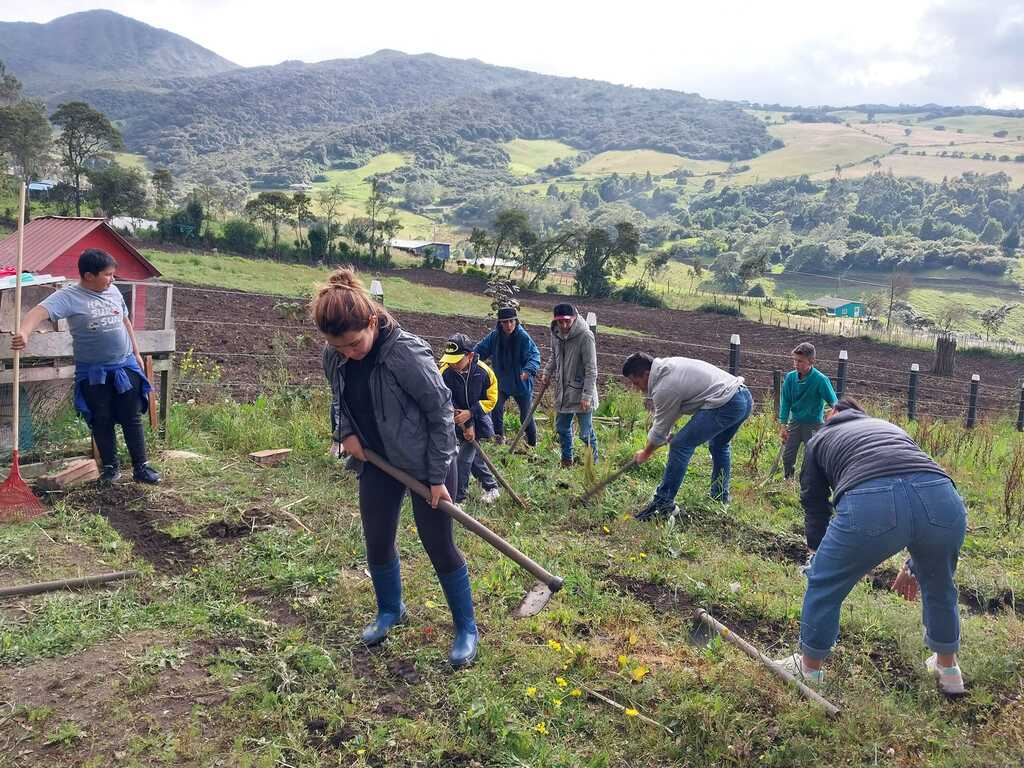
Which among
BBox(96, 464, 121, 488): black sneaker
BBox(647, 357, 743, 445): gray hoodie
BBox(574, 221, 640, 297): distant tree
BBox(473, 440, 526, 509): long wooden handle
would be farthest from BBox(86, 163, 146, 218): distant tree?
BBox(647, 357, 743, 445): gray hoodie

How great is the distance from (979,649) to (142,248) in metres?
31.9

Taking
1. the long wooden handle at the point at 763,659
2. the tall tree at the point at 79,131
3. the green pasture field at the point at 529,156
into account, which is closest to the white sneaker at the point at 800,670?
the long wooden handle at the point at 763,659

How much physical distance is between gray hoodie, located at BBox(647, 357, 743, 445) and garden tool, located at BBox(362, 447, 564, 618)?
169 cm

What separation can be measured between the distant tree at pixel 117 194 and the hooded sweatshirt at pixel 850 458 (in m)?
43.4

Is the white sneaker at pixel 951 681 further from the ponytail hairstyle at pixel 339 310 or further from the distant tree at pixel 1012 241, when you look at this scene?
the distant tree at pixel 1012 241

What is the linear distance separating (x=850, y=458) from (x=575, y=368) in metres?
3.91

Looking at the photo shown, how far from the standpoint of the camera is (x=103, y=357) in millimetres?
5375

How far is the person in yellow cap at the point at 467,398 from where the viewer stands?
5.83 metres

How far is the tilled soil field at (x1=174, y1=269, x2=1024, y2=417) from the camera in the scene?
1291cm

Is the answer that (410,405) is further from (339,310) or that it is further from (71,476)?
(71,476)

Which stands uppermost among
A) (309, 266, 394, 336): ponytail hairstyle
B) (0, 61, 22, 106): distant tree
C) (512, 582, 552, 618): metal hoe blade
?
(0, 61, 22, 106): distant tree

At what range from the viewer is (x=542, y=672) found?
11.7 ft

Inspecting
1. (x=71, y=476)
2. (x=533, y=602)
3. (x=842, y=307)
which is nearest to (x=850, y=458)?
(x=533, y=602)

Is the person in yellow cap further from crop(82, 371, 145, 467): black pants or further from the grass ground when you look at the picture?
crop(82, 371, 145, 467): black pants
